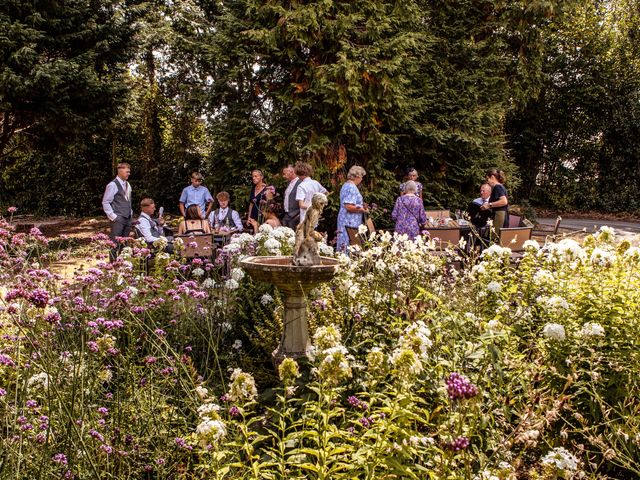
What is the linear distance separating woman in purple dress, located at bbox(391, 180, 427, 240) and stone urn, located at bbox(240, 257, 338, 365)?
3.23m

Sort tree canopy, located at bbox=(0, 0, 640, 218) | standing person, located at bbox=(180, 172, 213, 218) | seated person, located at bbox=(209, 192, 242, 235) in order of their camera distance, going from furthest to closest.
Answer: tree canopy, located at bbox=(0, 0, 640, 218), standing person, located at bbox=(180, 172, 213, 218), seated person, located at bbox=(209, 192, 242, 235)

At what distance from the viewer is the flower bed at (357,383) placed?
209cm

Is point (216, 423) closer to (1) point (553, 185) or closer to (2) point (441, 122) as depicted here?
(2) point (441, 122)

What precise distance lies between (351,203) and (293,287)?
10.7ft

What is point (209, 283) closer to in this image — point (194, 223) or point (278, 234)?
point (278, 234)

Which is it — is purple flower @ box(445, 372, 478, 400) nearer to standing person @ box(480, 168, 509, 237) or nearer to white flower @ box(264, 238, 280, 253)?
white flower @ box(264, 238, 280, 253)

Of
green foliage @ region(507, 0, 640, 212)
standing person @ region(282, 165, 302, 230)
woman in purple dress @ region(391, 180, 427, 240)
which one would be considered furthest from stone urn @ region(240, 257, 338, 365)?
green foliage @ region(507, 0, 640, 212)

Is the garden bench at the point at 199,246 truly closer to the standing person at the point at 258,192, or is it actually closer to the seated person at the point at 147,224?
the seated person at the point at 147,224

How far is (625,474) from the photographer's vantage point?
9.13 ft

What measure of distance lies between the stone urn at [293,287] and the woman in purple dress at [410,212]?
3.23 m

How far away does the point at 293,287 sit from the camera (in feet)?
12.8

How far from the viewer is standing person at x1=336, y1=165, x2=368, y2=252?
22.8ft

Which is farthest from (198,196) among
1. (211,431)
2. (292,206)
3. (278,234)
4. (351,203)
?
(211,431)

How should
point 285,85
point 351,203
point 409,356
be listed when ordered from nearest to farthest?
1. point 409,356
2. point 351,203
3. point 285,85
